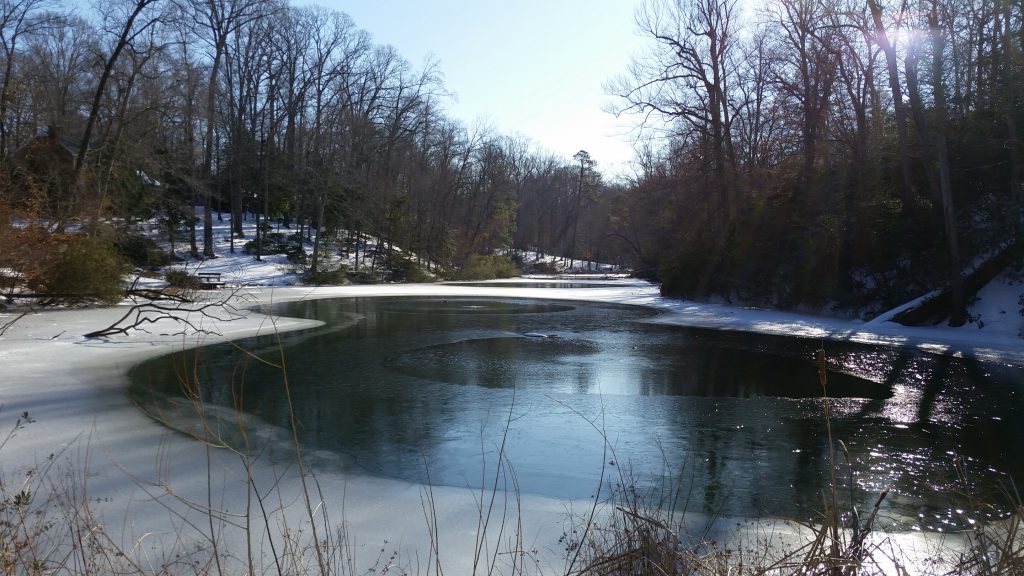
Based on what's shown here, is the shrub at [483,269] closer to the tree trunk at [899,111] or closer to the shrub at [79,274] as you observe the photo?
the shrub at [79,274]

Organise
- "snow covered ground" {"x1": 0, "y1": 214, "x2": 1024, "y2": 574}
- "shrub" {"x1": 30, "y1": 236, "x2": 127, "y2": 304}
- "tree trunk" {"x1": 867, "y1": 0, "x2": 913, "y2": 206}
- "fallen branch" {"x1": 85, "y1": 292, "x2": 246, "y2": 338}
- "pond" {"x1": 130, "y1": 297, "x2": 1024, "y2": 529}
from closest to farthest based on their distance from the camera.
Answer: "snow covered ground" {"x1": 0, "y1": 214, "x2": 1024, "y2": 574} < "pond" {"x1": 130, "y1": 297, "x2": 1024, "y2": 529} < "fallen branch" {"x1": 85, "y1": 292, "x2": 246, "y2": 338} < "shrub" {"x1": 30, "y1": 236, "x2": 127, "y2": 304} < "tree trunk" {"x1": 867, "y1": 0, "x2": 913, "y2": 206}

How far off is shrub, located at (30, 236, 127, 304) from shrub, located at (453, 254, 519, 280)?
91.8ft

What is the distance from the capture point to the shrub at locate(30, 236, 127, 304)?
1443 cm

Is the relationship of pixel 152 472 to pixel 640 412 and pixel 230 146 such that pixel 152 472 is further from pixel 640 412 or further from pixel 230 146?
pixel 230 146

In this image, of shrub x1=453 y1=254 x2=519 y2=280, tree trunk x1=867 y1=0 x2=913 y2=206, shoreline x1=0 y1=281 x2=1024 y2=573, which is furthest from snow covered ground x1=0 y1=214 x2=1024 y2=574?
shrub x1=453 y1=254 x2=519 y2=280

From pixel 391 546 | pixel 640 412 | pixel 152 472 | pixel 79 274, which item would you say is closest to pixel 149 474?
pixel 152 472

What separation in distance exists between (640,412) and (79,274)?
13.8m

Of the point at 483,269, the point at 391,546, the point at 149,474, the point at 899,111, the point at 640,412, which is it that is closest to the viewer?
the point at 391,546

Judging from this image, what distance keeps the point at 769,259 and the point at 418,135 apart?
103 ft

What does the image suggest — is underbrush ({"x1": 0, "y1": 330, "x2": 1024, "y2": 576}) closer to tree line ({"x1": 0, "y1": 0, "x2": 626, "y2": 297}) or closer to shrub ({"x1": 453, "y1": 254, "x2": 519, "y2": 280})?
tree line ({"x1": 0, "y1": 0, "x2": 626, "y2": 297})

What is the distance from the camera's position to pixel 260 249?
105 feet

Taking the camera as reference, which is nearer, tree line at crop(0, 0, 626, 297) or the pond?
the pond

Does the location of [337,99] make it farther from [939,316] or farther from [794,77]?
[939,316]

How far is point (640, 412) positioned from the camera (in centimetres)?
729
